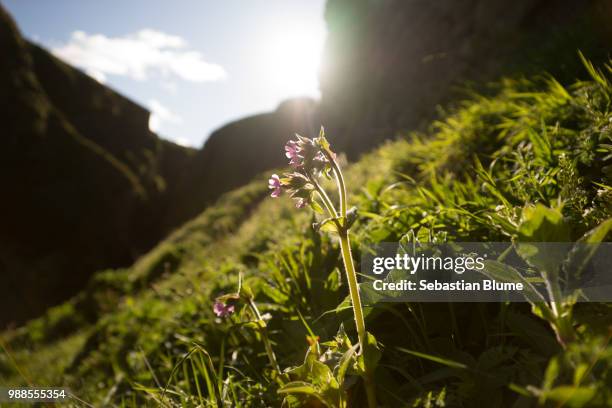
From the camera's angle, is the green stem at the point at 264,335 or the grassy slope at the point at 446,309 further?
the green stem at the point at 264,335

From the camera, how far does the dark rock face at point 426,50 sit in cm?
398

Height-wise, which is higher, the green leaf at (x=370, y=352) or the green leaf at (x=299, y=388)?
the green leaf at (x=370, y=352)

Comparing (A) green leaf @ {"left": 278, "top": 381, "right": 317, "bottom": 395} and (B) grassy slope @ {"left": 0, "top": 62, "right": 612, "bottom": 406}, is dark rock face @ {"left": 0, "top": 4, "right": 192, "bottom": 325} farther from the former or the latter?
(A) green leaf @ {"left": 278, "top": 381, "right": 317, "bottom": 395}

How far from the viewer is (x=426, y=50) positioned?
11.6m

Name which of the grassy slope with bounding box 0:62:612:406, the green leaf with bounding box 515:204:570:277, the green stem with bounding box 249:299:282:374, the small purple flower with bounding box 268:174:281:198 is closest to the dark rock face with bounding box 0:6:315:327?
the grassy slope with bounding box 0:62:612:406

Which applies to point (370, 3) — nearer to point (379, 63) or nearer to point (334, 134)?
point (379, 63)

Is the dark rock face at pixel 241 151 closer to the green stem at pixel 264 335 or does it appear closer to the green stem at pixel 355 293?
the green stem at pixel 264 335

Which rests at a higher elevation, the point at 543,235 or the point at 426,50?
the point at 426,50

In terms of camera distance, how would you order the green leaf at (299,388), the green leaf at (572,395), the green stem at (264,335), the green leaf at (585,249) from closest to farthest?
the green leaf at (572,395) → the green leaf at (585,249) → the green leaf at (299,388) → the green stem at (264,335)

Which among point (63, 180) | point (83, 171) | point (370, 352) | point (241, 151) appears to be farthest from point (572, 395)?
point (241, 151)

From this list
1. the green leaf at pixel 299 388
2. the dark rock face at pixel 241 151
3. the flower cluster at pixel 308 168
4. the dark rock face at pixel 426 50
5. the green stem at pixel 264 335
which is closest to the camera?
the green leaf at pixel 299 388

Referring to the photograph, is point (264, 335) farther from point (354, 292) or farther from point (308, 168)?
point (308, 168)

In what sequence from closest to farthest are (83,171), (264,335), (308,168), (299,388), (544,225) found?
(544,225)
(299,388)
(308,168)
(264,335)
(83,171)

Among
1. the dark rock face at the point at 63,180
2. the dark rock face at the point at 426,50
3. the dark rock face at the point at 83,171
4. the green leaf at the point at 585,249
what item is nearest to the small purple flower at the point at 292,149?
the green leaf at the point at 585,249
